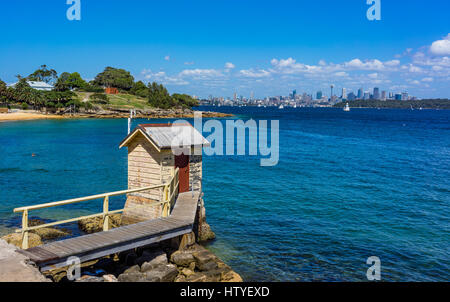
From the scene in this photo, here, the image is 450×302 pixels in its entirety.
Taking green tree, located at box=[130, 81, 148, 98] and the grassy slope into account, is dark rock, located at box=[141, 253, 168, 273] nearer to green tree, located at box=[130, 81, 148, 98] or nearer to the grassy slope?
the grassy slope

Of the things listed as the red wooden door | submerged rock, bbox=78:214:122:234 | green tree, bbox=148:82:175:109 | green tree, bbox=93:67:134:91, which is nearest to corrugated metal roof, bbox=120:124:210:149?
the red wooden door

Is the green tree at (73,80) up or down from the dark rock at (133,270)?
up

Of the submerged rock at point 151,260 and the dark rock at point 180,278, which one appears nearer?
the dark rock at point 180,278

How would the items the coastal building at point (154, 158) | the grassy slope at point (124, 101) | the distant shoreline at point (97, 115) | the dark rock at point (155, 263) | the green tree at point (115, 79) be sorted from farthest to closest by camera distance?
the green tree at point (115, 79)
the grassy slope at point (124, 101)
the distant shoreline at point (97, 115)
the coastal building at point (154, 158)
the dark rock at point (155, 263)

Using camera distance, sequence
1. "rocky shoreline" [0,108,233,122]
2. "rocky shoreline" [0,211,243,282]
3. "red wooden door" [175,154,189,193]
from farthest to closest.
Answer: "rocky shoreline" [0,108,233,122] < "red wooden door" [175,154,189,193] < "rocky shoreline" [0,211,243,282]

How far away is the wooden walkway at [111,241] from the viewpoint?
1010 centimetres

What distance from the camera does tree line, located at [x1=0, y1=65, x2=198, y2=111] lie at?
111188mm

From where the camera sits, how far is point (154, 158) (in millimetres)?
16234

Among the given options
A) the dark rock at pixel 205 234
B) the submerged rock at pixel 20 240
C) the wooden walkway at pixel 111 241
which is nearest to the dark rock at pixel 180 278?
the wooden walkway at pixel 111 241

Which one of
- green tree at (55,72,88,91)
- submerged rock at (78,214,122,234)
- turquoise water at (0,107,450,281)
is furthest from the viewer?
green tree at (55,72,88,91)

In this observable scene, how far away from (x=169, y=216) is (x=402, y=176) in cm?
2967

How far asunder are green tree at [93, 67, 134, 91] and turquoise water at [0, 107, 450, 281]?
119839 millimetres

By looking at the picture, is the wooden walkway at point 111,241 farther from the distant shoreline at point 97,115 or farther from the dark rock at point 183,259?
the distant shoreline at point 97,115

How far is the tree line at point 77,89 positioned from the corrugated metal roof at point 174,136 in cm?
10542
